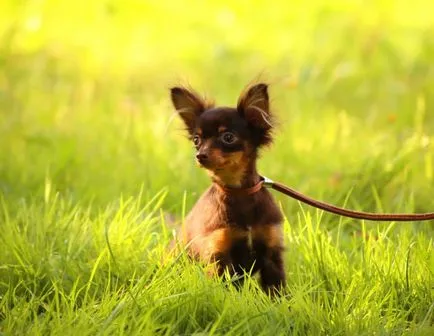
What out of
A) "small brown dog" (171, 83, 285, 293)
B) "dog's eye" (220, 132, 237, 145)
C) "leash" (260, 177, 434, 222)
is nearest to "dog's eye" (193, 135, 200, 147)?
"small brown dog" (171, 83, 285, 293)

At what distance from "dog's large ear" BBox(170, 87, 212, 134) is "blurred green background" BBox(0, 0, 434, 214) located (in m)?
0.35

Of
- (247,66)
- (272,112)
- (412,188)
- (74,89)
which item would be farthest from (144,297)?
(247,66)

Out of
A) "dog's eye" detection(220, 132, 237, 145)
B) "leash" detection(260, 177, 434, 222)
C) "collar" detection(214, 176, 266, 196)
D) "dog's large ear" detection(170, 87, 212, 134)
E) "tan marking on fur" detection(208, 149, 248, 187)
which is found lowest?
"leash" detection(260, 177, 434, 222)

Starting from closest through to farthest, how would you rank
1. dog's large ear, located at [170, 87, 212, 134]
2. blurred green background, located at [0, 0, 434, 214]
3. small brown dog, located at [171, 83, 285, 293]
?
small brown dog, located at [171, 83, 285, 293] < dog's large ear, located at [170, 87, 212, 134] < blurred green background, located at [0, 0, 434, 214]

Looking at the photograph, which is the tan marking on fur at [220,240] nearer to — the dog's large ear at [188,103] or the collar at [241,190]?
the collar at [241,190]

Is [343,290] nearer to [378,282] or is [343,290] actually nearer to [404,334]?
[378,282]

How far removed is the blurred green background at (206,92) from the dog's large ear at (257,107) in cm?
12

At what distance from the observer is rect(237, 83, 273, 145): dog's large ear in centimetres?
450

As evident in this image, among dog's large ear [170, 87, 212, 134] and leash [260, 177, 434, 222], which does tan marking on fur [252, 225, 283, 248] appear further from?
dog's large ear [170, 87, 212, 134]

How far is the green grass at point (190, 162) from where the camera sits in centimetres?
393

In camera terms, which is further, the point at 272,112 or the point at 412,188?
the point at 412,188

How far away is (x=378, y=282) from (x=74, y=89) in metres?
4.71

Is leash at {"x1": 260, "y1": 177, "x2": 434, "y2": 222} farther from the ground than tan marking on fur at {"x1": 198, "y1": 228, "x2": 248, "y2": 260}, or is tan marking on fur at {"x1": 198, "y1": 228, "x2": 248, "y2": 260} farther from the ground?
leash at {"x1": 260, "y1": 177, "x2": 434, "y2": 222}

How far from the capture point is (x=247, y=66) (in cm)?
939
